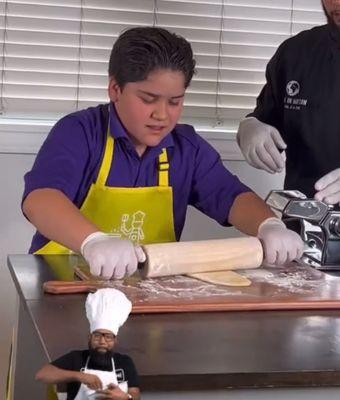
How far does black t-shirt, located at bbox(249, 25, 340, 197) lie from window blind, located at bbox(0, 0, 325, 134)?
0.91 feet

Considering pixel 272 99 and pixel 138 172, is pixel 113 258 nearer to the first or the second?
pixel 138 172

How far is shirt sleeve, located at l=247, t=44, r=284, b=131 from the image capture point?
2.21 m

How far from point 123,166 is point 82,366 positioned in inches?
33.1

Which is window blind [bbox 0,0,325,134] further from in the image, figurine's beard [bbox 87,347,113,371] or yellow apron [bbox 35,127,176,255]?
figurine's beard [bbox 87,347,113,371]

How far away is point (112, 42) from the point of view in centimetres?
237

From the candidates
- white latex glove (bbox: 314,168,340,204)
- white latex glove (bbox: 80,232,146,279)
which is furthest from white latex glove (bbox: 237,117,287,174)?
white latex glove (bbox: 80,232,146,279)

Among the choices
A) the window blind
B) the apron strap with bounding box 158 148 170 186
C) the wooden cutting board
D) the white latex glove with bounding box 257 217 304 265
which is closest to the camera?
the wooden cutting board

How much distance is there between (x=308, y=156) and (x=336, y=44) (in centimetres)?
27

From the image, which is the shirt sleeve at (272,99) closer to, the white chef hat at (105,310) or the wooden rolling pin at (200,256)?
the wooden rolling pin at (200,256)

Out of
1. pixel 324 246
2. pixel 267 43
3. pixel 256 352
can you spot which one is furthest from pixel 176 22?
pixel 256 352

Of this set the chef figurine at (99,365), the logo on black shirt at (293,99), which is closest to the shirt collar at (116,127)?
the logo on black shirt at (293,99)

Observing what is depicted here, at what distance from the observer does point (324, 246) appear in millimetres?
1731

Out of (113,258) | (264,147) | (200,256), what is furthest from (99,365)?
(264,147)

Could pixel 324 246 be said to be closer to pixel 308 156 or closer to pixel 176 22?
pixel 308 156
